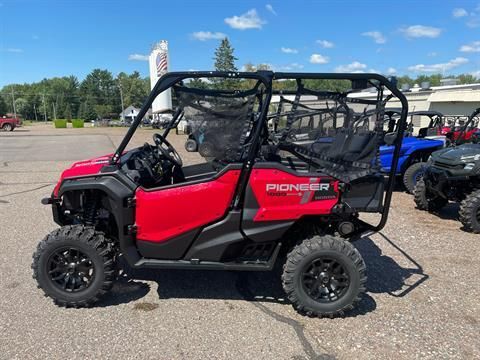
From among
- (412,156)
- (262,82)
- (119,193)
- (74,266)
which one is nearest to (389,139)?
(262,82)

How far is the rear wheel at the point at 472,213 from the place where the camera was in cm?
573

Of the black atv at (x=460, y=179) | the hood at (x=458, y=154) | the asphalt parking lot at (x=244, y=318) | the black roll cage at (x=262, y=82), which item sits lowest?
the asphalt parking lot at (x=244, y=318)

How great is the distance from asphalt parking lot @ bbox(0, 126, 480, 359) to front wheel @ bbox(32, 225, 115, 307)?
157 millimetres

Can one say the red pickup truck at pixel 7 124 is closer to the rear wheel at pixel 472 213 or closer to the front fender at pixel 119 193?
the front fender at pixel 119 193

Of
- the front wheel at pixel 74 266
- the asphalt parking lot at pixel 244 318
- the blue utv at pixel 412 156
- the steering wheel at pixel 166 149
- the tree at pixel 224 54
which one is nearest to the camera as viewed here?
the asphalt parking lot at pixel 244 318

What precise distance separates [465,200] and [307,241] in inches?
143

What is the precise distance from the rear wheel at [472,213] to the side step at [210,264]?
3647 millimetres

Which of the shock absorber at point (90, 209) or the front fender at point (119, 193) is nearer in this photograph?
the front fender at point (119, 193)

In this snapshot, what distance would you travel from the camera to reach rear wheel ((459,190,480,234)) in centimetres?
573

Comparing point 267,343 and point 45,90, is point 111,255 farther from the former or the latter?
point 45,90

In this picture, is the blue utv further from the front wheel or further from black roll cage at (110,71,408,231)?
the front wheel

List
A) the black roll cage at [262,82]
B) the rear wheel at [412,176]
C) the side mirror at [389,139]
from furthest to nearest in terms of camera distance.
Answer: the rear wheel at [412,176] < the side mirror at [389,139] < the black roll cage at [262,82]

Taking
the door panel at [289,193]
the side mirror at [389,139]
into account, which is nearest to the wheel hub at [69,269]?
the door panel at [289,193]

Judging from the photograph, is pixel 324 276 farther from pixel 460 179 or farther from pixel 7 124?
pixel 7 124
